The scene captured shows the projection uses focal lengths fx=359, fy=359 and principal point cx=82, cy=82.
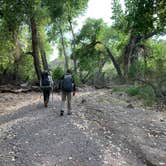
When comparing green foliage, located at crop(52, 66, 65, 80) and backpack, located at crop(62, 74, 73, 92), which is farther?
green foliage, located at crop(52, 66, 65, 80)

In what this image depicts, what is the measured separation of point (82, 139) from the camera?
10.8m

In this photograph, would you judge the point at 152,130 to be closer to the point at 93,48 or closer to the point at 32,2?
the point at 32,2

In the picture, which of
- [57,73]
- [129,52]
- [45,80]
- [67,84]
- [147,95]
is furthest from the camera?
[129,52]

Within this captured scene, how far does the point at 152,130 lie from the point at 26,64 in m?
29.3

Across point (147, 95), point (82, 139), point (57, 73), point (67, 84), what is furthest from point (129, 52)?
point (82, 139)

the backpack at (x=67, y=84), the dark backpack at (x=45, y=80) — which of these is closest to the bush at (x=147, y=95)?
the dark backpack at (x=45, y=80)

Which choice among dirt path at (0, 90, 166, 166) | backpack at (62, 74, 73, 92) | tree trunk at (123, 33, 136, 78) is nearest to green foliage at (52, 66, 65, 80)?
tree trunk at (123, 33, 136, 78)

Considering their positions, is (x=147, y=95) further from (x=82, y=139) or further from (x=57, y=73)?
(x=57, y=73)

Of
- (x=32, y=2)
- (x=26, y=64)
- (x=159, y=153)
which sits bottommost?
(x=159, y=153)

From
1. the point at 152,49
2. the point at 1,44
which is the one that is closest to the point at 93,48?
the point at 152,49

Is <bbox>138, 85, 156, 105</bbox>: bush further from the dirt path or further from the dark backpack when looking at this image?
the dark backpack

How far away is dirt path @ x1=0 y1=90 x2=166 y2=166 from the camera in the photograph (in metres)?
9.21

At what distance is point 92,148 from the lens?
997 cm

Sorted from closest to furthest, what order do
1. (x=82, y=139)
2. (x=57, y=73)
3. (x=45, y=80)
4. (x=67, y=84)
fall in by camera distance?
(x=82, y=139) < (x=67, y=84) < (x=45, y=80) < (x=57, y=73)
